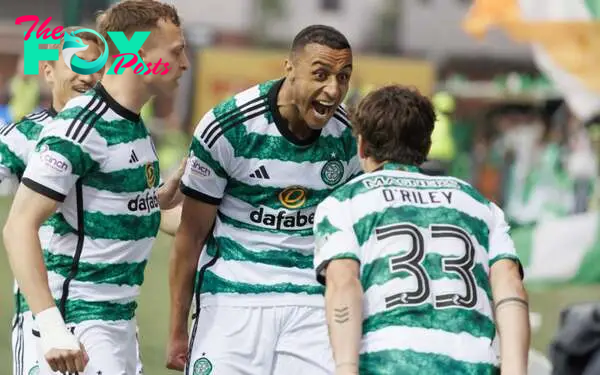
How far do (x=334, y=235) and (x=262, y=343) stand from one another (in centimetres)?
133

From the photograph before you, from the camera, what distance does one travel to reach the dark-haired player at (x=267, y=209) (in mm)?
5750

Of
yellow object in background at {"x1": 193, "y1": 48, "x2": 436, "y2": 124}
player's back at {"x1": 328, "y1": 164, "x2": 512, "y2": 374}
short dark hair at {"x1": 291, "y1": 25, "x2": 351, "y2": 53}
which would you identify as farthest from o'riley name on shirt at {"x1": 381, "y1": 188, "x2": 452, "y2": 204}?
yellow object in background at {"x1": 193, "y1": 48, "x2": 436, "y2": 124}

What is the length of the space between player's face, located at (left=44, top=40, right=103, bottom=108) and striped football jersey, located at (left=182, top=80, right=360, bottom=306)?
62 centimetres

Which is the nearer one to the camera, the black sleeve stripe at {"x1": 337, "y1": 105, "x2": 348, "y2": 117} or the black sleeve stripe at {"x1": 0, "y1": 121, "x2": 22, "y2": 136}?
the black sleeve stripe at {"x1": 337, "y1": 105, "x2": 348, "y2": 117}

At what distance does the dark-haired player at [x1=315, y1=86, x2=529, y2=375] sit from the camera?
14.7 feet

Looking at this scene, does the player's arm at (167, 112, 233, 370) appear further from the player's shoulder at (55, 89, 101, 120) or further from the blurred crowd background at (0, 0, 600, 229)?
the blurred crowd background at (0, 0, 600, 229)

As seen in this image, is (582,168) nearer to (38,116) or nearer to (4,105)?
(4,105)

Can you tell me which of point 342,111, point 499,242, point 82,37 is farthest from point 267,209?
point 499,242

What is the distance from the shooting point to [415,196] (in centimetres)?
460

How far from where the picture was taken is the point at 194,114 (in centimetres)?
3319

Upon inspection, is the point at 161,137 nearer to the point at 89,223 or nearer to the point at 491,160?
the point at 491,160

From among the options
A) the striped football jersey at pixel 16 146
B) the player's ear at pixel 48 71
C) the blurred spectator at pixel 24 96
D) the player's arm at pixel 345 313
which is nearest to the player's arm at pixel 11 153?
the striped football jersey at pixel 16 146

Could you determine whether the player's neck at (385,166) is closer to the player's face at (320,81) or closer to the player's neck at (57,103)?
the player's face at (320,81)

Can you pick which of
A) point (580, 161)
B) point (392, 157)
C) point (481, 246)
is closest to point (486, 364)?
point (481, 246)
